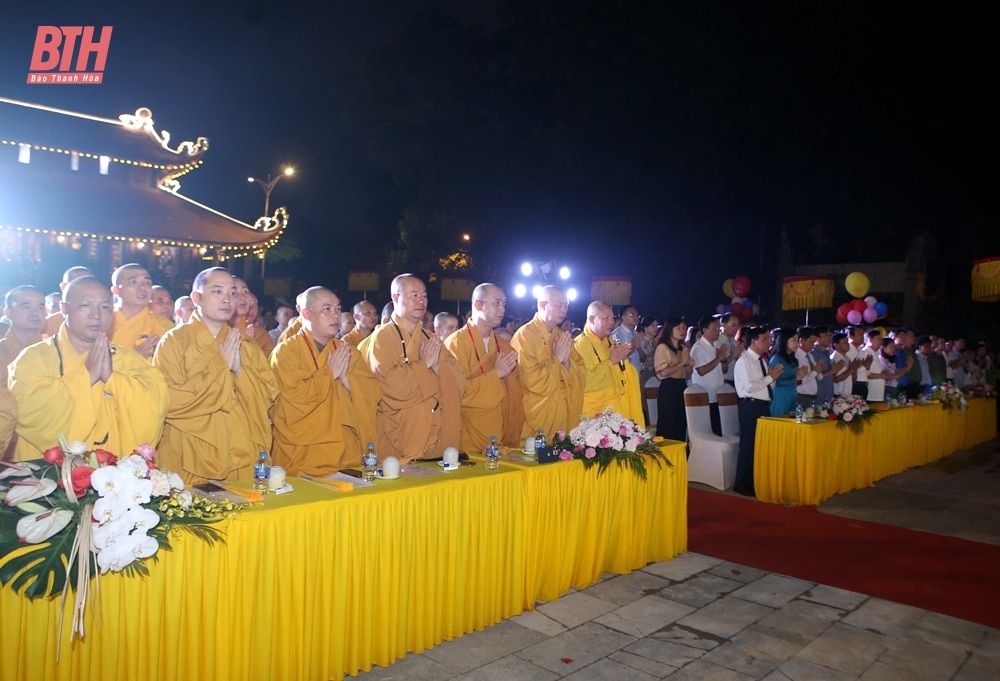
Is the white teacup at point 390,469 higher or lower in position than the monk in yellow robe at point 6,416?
lower

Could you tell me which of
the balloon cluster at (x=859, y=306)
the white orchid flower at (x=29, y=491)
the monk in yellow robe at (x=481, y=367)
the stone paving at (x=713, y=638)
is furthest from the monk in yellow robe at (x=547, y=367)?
the balloon cluster at (x=859, y=306)

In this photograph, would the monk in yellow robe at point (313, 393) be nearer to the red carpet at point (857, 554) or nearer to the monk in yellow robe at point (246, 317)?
the monk in yellow robe at point (246, 317)

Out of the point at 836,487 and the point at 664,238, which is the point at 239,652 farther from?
the point at 664,238

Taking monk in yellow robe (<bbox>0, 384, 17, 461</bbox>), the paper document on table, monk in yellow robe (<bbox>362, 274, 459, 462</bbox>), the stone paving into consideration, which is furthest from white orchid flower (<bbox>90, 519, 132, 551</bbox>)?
monk in yellow robe (<bbox>362, 274, 459, 462</bbox>)

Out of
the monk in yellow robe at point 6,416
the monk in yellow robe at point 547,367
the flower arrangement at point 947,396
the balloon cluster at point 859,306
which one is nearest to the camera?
the monk in yellow robe at point 6,416

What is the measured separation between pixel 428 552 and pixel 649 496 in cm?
172

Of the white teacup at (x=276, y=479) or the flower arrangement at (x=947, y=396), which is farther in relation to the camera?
the flower arrangement at (x=947, y=396)

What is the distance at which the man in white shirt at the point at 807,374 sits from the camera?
6.85m

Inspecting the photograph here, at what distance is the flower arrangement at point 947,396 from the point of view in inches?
327

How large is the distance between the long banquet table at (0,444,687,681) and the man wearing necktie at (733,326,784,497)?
252 centimetres

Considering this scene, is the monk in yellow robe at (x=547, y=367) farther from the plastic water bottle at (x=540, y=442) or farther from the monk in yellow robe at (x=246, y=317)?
the monk in yellow robe at (x=246, y=317)

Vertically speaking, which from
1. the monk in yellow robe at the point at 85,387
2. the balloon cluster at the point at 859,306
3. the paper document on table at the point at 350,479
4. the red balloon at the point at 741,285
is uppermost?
the red balloon at the point at 741,285

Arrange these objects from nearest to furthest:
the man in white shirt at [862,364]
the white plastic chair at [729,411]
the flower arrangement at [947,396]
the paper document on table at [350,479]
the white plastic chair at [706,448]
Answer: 1. the paper document on table at [350,479]
2. the white plastic chair at [706,448]
3. the white plastic chair at [729,411]
4. the man in white shirt at [862,364]
5. the flower arrangement at [947,396]

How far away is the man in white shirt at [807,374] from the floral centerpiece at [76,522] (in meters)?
6.04
